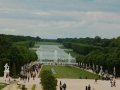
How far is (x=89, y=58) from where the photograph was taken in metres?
111

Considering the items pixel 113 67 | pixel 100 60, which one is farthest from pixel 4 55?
pixel 100 60

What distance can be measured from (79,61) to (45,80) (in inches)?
3332

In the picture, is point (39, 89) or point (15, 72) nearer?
point (39, 89)

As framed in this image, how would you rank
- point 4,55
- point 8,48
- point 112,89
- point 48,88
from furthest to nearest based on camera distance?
point 8,48 → point 4,55 → point 112,89 → point 48,88

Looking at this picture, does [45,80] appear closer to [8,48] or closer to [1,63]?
[1,63]

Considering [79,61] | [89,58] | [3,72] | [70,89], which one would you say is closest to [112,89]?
[70,89]

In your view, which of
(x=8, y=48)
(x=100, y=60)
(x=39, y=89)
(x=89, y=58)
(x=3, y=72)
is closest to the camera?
(x=39, y=89)

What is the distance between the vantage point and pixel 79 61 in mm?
124938

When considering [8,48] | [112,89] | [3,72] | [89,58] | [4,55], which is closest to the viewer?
[112,89]

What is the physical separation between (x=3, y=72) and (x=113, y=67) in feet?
70.1

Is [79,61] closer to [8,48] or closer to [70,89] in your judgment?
[8,48]

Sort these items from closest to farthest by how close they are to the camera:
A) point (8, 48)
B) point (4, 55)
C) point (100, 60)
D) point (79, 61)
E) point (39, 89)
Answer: point (39, 89) < point (4, 55) < point (8, 48) < point (100, 60) < point (79, 61)

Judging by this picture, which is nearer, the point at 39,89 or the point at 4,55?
the point at 39,89

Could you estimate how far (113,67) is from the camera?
85.6 metres
